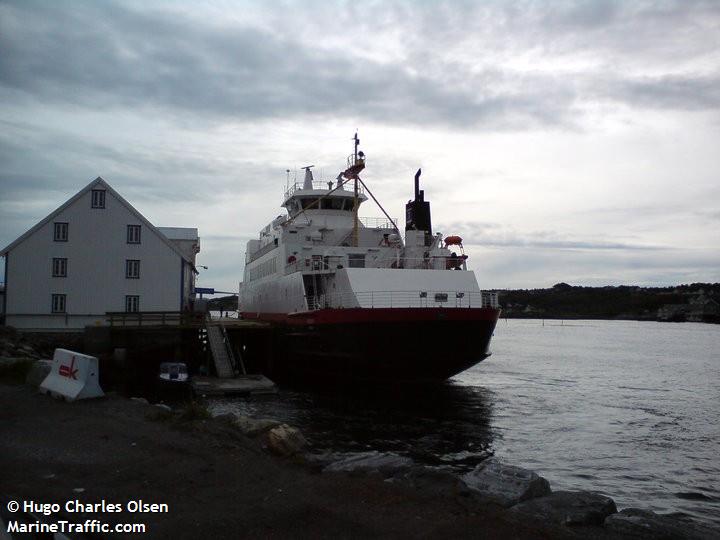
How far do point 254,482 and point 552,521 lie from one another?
3541 mm

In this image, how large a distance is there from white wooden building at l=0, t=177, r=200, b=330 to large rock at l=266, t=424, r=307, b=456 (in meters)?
22.6

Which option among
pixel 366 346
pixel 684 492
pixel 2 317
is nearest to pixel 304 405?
pixel 366 346

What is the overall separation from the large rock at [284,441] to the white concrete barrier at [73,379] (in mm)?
5171

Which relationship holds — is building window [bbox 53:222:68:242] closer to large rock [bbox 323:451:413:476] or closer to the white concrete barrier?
the white concrete barrier

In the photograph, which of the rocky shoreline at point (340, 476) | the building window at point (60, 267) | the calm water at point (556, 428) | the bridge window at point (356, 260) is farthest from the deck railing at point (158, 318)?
the rocky shoreline at point (340, 476)

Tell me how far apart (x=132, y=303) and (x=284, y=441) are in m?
23.6

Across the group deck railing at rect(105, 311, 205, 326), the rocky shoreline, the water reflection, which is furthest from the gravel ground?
deck railing at rect(105, 311, 205, 326)

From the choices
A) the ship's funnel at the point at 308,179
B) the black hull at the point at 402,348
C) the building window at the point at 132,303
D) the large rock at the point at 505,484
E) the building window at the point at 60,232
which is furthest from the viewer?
the ship's funnel at the point at 308,179

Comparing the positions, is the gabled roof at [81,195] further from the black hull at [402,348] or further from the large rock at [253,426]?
the large rock at [253,426]

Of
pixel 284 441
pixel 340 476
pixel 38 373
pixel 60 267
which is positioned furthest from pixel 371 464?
pixel 60 267

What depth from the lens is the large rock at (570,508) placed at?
22.0 feet

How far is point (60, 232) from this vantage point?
30031 mm

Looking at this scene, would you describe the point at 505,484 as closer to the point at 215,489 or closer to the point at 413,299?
the point at 215,489

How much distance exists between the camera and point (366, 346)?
21.4m
